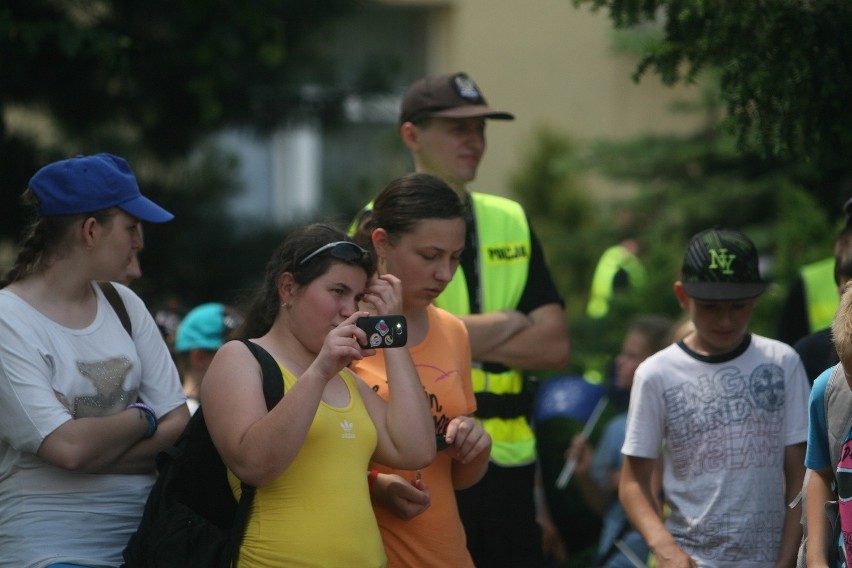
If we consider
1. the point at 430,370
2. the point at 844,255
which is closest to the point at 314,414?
the point at 430,370

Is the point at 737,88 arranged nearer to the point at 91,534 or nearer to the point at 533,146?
the point at 91,534

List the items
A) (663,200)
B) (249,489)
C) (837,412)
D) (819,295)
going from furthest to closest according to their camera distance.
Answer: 1. (663,200)
2. (819,295)
3. (837,412)
4. (249,489)

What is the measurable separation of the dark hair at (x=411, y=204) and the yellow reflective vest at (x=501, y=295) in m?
0.65

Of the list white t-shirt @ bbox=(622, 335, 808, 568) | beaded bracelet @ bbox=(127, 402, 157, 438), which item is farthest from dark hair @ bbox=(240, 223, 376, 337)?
white t-shirt @ bbox=(622, 335, 808, 568)

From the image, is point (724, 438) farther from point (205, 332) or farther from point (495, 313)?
point (205, 332)

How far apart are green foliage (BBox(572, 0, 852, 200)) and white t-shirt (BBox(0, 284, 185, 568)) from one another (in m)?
2.29

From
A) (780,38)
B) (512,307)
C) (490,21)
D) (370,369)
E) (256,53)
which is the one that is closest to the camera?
(370,369)

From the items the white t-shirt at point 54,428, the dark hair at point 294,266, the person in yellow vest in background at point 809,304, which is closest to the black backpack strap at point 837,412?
the dark hair at point 294,266

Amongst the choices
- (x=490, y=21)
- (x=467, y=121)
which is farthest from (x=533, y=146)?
(x=467, y=121)

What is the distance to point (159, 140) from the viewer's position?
8875 mm

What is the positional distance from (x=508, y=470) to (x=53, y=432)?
1687 mm

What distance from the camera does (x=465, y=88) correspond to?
16.6 feet

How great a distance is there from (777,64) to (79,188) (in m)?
2.41

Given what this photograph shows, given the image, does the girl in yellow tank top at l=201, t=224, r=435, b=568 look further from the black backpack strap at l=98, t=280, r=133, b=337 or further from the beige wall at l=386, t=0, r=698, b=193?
the beige wall at l=386, t=0, r=698, b=193
